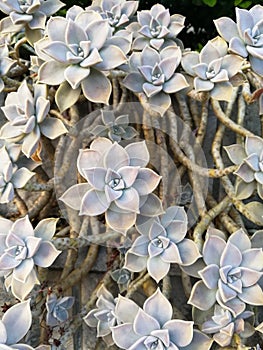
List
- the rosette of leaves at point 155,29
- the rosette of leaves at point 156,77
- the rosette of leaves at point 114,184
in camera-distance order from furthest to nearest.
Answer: the rosette of leaves at point 155,29 → the rosette of leaves at point 156,77 → the rosette of leaves at point 114,184

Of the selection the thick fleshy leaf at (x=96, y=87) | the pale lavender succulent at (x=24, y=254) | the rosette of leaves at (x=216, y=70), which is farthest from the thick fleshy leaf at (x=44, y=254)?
the rosette of leaves at (x=216, y=70)

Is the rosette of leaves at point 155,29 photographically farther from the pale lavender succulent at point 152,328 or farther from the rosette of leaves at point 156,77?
the pale lavender succulent at point 152,328

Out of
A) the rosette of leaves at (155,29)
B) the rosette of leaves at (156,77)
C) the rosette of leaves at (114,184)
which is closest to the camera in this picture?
the rosette of leaves at (114,184)

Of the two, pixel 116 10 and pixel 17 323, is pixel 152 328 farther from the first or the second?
pixel 116 10

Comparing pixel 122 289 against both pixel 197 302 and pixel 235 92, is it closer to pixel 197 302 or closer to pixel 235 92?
pixel 197 302

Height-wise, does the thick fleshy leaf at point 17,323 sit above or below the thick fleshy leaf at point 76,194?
below

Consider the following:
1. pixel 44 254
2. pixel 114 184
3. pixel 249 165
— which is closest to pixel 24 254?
pixel 44 254

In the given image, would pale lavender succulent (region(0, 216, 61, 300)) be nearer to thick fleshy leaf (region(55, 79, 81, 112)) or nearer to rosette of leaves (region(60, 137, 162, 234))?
rosette of leaves (region(60, 137, 162, 234))

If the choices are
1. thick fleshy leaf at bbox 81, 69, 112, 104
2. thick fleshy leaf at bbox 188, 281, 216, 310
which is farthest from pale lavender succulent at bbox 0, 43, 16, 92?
thick fleshy leaf at bbox 188, 281, 216, 310
